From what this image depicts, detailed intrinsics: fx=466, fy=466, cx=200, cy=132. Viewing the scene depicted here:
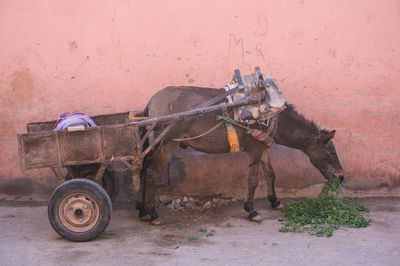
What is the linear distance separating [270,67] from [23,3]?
11.2ft

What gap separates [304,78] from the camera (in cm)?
616

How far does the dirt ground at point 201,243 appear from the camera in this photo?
13.3ft

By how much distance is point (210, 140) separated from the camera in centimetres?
522

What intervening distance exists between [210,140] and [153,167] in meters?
0.71

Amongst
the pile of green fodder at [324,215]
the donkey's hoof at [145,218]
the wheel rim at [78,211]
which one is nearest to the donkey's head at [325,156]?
the pile of green fodder at [324,215]

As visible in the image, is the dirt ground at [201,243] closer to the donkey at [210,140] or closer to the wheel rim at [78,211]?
the wheel rim at [78,211]

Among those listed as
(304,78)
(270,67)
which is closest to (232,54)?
(270,67)

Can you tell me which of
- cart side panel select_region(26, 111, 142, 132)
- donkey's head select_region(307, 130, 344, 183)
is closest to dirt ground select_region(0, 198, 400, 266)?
donkey's head select_region(307, 130, 344, 183)

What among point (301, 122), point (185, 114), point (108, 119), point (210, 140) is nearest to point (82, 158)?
point (108, 119)

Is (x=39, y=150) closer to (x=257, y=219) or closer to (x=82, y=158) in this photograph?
(x=82, y=158)

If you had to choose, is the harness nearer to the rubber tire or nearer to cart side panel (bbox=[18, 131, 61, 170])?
the rubber tire

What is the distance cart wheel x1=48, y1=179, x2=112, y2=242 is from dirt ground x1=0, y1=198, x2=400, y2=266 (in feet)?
0.40

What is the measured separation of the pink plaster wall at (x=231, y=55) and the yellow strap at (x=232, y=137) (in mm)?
1175

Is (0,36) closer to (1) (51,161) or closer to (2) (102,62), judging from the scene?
(2) (102,62)
